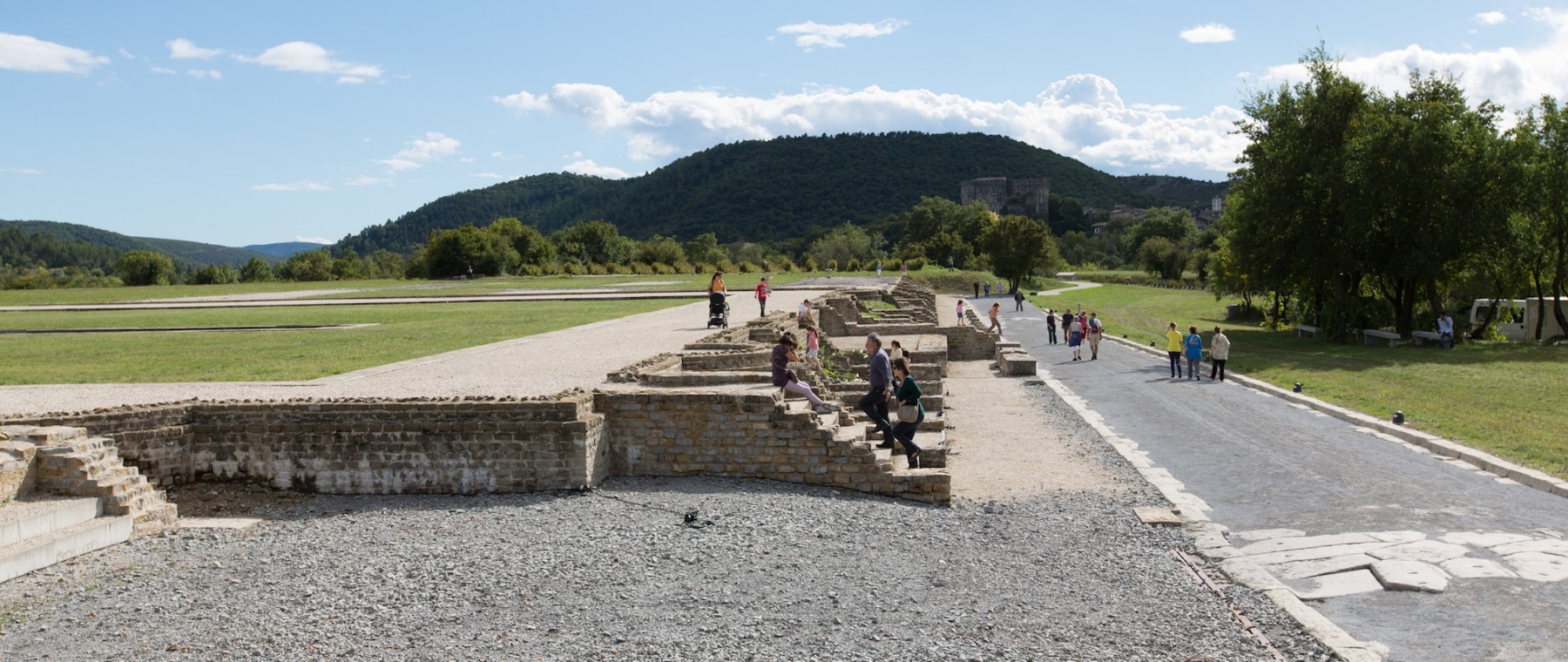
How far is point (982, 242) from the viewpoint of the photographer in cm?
8081

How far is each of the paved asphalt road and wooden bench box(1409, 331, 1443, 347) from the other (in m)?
13.6

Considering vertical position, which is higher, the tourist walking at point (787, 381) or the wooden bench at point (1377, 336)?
the tourist walking at point (787, 381)

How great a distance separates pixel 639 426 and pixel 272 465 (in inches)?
137

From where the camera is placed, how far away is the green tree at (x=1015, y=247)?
7862 centimetres

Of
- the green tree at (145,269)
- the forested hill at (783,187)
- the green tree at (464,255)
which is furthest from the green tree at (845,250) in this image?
the green tree at (145,269)

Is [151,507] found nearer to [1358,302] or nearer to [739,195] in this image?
[1358,302]

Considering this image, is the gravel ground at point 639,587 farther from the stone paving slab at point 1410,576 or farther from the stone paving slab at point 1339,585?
the stone paving slab at point 1410,576

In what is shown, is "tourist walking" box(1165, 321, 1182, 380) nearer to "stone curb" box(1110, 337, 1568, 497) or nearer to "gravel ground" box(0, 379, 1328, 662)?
"stone curb" box(1110, 337, 1568, 497)

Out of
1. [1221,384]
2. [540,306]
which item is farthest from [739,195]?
[1221,384]

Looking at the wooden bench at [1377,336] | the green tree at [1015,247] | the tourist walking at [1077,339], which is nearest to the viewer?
the tourist walking at [1077,339]

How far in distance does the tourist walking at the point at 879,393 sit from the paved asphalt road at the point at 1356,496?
10.8ft

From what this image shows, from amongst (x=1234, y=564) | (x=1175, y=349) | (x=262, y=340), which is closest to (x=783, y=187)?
(x=1175, y=349)

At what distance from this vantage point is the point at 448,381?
47.3ft

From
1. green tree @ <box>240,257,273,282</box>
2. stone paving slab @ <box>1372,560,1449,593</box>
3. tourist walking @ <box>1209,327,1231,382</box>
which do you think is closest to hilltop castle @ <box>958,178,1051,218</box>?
green tree @ <box>240,257,273,282</box>
